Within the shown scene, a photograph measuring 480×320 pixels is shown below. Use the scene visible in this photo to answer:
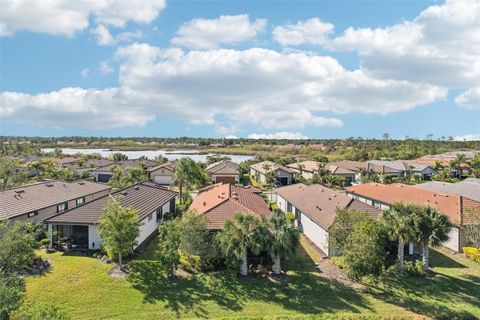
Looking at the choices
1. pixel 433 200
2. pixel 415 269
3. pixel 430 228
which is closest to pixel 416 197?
pixel 433 200

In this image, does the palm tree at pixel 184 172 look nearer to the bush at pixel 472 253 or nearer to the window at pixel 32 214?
the window at pixel 32 214

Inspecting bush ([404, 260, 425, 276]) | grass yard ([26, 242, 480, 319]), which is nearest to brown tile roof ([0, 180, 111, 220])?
grass yard ([26, 242, 480, 319])

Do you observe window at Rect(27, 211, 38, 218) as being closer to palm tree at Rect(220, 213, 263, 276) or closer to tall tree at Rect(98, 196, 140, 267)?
tall tree at Rect(98, 196, 140, 267)

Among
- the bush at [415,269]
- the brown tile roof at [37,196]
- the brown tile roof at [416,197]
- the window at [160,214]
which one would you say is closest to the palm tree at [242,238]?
the bush at [415,269]

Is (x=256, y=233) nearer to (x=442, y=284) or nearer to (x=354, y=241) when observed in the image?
(x=354, y=241)

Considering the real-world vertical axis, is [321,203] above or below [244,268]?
above

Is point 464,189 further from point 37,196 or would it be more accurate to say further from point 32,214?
point 37,196
